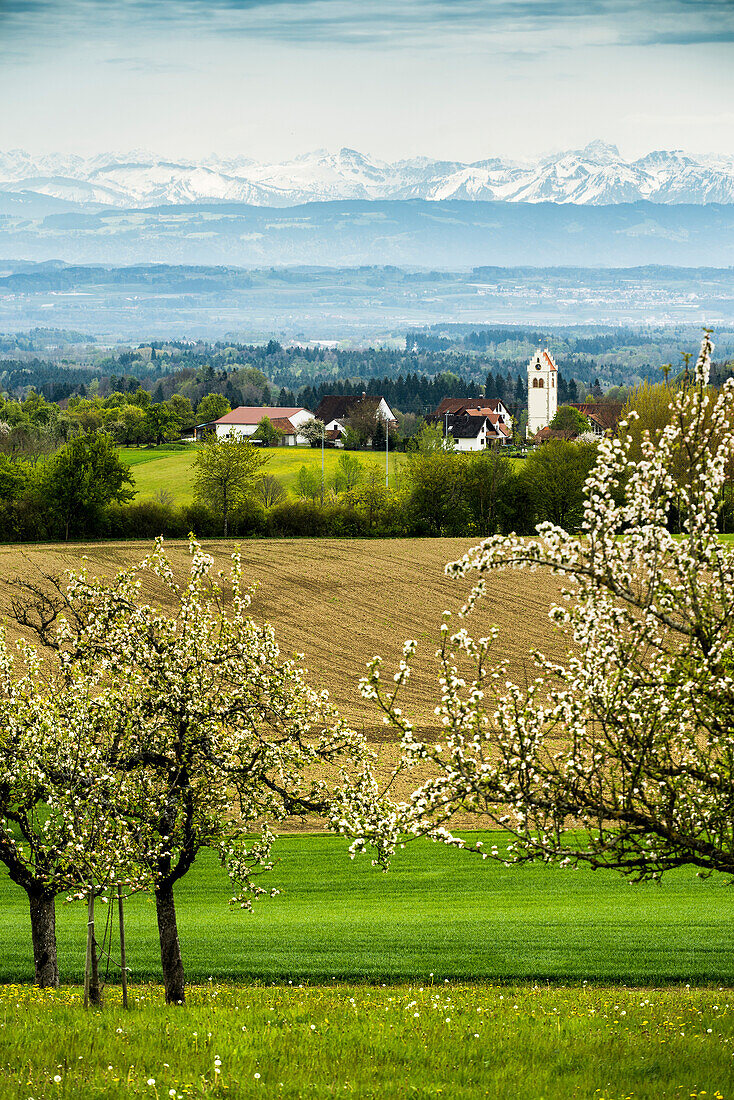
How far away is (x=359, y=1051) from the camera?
1292 cm

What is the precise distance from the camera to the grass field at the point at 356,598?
5262cm

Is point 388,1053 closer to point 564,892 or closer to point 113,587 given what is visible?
point 113,587

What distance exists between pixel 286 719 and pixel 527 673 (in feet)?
114

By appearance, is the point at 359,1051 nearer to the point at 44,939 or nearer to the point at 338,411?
the point at 44,939

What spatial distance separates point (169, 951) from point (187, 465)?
366ft

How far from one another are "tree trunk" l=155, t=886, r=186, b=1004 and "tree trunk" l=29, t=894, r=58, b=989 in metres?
2.07

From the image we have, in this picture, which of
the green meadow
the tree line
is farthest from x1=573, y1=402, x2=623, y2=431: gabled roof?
the tree line

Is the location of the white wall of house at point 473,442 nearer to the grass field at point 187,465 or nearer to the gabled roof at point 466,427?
the gabled roof at point 466,427

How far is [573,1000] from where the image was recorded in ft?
58.4

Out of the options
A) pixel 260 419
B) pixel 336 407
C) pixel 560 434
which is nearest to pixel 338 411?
pixel 336 407

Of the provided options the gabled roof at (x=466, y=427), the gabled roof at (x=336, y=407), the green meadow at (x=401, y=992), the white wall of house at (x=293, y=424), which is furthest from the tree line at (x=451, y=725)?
the gabled roof at (x=336, y=407)

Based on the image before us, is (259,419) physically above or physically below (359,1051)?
above

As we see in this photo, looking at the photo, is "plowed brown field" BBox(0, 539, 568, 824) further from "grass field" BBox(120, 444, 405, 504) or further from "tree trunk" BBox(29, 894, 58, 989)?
"grass field" BBox(120, 444, 405, 504)

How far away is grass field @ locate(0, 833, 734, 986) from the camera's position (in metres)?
21.2
